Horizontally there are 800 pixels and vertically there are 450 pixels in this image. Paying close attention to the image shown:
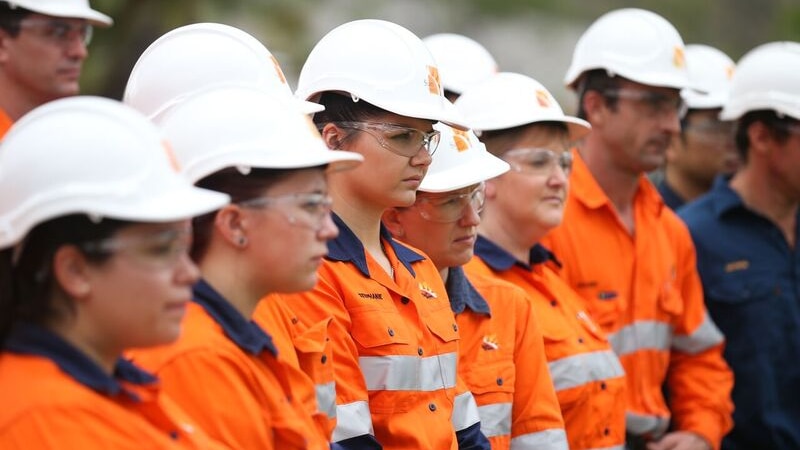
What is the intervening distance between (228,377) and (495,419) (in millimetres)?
1851

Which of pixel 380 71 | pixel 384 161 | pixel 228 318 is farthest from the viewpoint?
pixel 380 71

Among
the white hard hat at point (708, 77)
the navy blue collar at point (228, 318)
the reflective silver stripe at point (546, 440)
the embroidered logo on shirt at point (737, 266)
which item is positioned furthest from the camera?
the white hard hat at point (708, 77)

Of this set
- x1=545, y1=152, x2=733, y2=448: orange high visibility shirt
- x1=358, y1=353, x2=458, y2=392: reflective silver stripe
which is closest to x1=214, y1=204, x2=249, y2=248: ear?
x1=358, y1=353, x2=458, y2=392: reflective silver stripe

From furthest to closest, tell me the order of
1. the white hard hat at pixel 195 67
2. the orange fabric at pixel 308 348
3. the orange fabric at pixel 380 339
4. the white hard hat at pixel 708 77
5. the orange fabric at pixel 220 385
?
the white hard hat at pixel 708 77 → the white hard hat at pixel 195 67 → the orange fabric at pixel 380 339 → the orange fabric at pixel 308 348 → the orange fabric at pixel 220 385

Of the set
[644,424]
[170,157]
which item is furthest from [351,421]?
[644,424]

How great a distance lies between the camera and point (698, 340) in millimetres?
6629

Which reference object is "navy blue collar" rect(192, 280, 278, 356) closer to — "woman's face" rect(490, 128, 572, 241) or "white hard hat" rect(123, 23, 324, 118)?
"white hard hat" rect(123, 23, 324, 118)

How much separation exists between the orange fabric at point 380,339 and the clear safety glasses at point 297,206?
0.62 metres

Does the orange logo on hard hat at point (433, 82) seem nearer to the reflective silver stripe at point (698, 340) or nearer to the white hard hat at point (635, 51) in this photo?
the white hard hat at point (635, 51)

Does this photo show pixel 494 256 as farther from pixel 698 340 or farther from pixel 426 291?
pixel 698 340

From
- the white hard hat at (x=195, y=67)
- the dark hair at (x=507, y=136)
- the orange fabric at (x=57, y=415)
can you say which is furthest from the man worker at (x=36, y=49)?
the orange fabric at (x=57, y=415)

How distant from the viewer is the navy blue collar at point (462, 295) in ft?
15.9

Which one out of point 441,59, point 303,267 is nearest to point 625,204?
point 441,59

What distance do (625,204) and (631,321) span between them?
2.14ft
